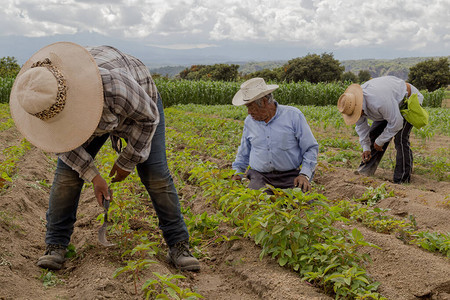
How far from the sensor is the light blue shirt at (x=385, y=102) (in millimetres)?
5531

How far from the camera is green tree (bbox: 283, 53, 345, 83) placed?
5012 centimetres

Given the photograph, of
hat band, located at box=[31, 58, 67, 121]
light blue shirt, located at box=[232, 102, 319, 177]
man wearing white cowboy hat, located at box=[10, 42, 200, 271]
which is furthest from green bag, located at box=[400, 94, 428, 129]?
hat band, located at box=[31, 58, 67, 121]

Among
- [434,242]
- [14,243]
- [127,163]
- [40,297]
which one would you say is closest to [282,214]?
[127,163]

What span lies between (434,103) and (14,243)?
25.4 m

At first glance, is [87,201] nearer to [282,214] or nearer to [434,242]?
[282,214]

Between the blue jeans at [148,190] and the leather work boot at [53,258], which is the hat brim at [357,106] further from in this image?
the leather work boot at [53,258]

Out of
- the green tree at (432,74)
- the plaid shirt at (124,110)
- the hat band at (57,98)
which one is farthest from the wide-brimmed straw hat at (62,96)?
the green tree at (432,74)

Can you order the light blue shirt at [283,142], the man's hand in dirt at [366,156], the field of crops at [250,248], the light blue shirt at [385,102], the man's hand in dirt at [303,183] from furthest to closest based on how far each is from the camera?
the man's hand in dirt at [366,156], the light blue shirt at [385,102], the light blue shirt at [283,142], the man's hand in dirt at [303,183], the field of crops at [250,248]

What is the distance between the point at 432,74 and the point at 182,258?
5399 cm

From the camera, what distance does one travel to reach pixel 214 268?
3.36 meters

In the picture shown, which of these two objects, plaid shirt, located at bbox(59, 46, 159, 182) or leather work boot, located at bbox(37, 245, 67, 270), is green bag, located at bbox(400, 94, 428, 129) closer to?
plaid shirt, located at bbox(59, 46, 159, 182)

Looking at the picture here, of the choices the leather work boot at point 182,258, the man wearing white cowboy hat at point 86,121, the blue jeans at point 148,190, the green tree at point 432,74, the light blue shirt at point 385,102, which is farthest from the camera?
the green tree at point 432,74

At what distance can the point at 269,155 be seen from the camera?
13.8 feet

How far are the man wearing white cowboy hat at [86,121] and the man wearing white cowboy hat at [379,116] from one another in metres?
3.31
